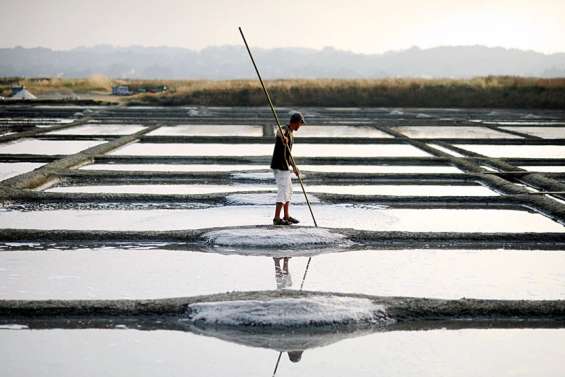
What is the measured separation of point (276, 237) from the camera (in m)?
5.96

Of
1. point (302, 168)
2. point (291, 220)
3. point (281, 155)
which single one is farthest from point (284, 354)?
point (302, 168)

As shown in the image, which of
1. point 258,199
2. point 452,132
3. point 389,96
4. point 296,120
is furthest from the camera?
point 389,96

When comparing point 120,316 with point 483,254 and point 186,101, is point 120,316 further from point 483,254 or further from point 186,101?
point 186,101

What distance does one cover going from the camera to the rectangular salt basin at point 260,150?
41.1ft

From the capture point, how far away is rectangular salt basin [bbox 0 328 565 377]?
11.5ft

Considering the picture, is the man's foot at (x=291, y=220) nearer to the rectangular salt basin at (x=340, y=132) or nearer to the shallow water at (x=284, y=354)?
the shallow water at (x=284, y=354)

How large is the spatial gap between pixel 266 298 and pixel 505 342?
4.53ft

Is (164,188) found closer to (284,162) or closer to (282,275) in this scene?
(284,162)

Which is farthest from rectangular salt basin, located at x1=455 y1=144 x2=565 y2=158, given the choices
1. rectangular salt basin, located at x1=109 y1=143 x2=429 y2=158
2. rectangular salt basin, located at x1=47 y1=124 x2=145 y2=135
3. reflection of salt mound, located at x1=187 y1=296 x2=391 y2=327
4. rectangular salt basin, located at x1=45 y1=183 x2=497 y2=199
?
reflection of salt mound, located at x1=187 y1=296 x2=391 y2=327

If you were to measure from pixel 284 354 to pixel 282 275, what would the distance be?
1366 mm

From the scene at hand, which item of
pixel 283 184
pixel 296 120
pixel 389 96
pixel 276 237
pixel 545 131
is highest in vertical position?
pixel 296 120

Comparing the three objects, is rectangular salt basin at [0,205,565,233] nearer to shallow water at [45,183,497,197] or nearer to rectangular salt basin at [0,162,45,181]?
shallow water at [45,183,497,197]

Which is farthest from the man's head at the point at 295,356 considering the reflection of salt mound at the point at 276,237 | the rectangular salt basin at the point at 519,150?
the rectangular salt basin at the point at 519,150

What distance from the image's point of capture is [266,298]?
441cm
